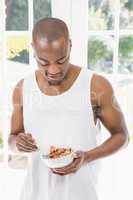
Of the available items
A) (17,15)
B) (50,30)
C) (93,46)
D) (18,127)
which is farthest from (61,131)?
(17,15)

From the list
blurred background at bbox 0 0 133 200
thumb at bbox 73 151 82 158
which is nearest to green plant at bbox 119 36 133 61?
blurred background at bbox 0 0 133 200

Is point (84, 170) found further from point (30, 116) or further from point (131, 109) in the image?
point (131, 109)

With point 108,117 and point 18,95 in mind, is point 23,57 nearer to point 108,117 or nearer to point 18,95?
point 18,95

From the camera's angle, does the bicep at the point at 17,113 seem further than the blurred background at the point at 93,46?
No

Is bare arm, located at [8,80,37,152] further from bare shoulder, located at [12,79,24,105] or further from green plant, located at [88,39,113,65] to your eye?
green plant, located at [88,39,113,65]

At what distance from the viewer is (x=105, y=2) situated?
1495 mm

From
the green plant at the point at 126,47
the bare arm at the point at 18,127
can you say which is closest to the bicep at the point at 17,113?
the bare arm at the point at 18,127

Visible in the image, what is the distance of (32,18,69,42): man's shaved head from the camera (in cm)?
87

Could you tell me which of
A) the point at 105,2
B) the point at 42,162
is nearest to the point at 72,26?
the point at 105,2

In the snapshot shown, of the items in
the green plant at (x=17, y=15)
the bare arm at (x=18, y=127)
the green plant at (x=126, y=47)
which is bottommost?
the bare arm at (x=18, y=127)

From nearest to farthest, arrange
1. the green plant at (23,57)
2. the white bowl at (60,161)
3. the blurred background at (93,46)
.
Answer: the white bowl at (60,161) → the blurred background at (93,46) → the green plant at (23,57)

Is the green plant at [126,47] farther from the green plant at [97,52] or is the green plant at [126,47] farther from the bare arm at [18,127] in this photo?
the bare arm at [18,127]

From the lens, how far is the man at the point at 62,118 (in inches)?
34.9

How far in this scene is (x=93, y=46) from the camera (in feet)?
5.08
